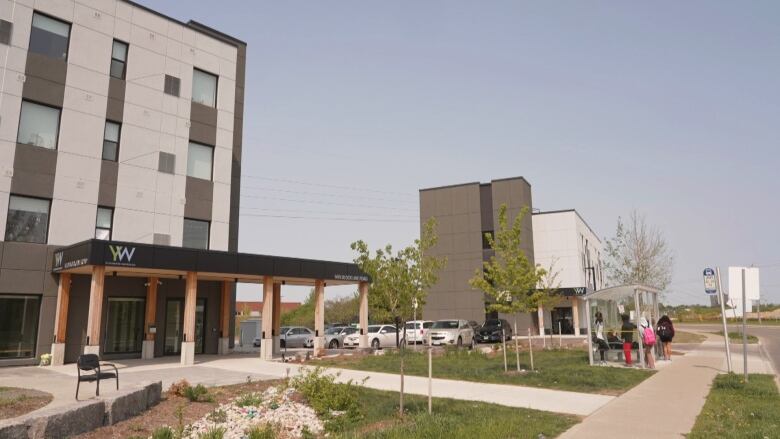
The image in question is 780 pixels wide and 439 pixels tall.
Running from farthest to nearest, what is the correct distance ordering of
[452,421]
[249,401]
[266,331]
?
[266,331], [249,401], [452,421]

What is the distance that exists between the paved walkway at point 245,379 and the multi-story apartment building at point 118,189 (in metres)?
1.57

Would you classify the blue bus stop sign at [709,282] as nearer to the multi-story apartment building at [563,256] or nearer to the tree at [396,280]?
the tree at [396,280]

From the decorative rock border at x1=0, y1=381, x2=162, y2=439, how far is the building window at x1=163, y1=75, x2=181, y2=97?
19.0 meters

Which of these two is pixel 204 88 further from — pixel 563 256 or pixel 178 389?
pixel 563 256

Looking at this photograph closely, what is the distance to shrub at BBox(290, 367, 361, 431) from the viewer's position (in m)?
10.0

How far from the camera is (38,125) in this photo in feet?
72.4

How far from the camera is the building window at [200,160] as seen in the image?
2716 centimetres

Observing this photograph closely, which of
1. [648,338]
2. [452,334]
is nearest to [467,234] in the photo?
[452,334]

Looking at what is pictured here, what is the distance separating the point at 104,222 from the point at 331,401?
17566 millimetres

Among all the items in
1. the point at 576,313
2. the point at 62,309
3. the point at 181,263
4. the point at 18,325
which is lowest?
the point at 18,325

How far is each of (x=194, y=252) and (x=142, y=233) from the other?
502cm

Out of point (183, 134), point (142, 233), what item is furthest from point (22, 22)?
point (142, 233)

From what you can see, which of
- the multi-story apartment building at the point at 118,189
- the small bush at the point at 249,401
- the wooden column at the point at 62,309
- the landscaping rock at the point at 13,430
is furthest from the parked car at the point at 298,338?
the landscaping rock at the point at 13,430

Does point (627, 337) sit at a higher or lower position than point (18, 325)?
lower
